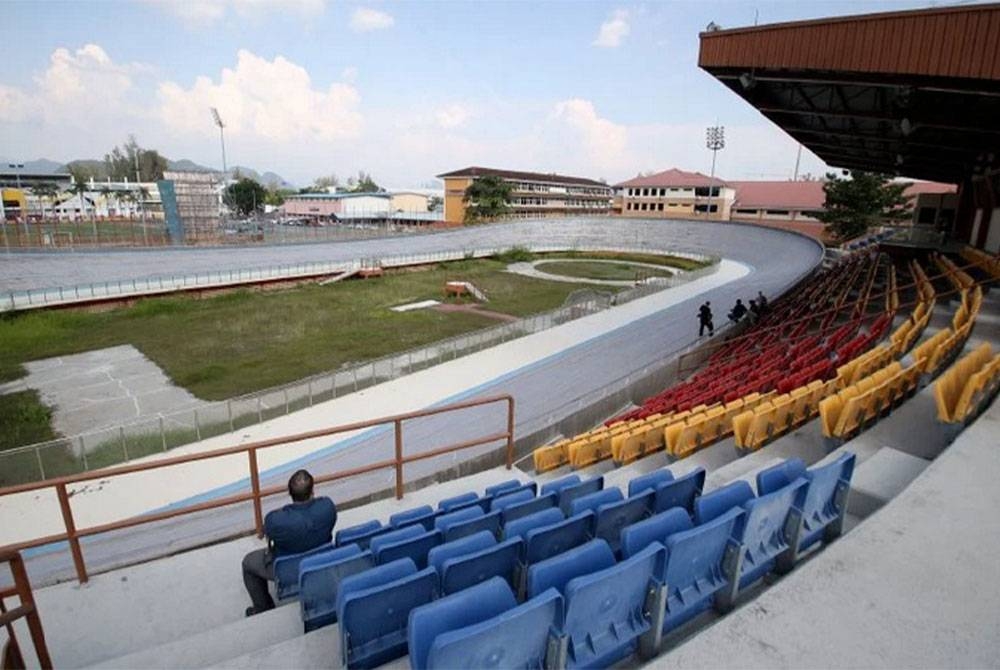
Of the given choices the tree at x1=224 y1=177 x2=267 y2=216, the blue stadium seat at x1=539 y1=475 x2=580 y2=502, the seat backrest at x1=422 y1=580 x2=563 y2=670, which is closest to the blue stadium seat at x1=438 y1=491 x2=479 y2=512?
the blue stadium seat at x1=539 y1=475 x2=580 y2=502

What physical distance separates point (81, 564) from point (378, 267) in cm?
4045

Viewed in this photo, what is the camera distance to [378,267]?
4397 cm

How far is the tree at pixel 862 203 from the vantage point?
157 ft

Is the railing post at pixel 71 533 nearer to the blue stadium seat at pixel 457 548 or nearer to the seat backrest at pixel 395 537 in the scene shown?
the seat backrest at pixel 395 537

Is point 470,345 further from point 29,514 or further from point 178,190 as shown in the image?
point 178,190

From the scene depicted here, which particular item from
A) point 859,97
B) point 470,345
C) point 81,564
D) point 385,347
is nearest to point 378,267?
point 385,347

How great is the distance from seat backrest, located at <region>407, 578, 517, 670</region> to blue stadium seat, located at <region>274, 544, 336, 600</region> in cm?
193

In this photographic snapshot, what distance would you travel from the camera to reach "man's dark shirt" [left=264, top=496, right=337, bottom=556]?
13.6 ft

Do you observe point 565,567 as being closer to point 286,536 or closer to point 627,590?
point 627,590

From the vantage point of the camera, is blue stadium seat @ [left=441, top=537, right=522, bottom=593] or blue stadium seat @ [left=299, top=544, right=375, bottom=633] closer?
blue stadium seat @ [left=441, top=537, right=522, bottom=593]

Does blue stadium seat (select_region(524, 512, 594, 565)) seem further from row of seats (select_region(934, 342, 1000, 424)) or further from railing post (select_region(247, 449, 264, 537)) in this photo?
row of seats (select_region(934, 342, 1000, 424))

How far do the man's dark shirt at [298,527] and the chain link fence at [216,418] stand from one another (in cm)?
907

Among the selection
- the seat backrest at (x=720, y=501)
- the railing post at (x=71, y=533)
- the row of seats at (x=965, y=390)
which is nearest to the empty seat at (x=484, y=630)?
the seat backrest at (x=720, y=501)

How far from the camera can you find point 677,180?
7800 cm
